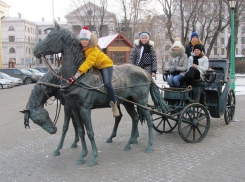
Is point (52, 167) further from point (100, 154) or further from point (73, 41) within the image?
point (73, 41)

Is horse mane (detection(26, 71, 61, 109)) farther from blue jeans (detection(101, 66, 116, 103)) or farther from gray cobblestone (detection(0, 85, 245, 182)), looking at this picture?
blue jeans (detection(101, 66, 116, 103))

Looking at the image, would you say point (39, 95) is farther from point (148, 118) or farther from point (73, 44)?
point (148, 118)

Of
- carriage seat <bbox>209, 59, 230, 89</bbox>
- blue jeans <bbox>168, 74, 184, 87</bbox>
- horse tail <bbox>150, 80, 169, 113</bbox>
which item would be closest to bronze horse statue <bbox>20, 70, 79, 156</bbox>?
horse tail <bbox>150, 80, 169, 113</bbox>

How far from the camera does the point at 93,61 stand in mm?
5051

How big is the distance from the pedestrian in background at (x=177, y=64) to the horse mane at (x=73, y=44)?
2611 mm

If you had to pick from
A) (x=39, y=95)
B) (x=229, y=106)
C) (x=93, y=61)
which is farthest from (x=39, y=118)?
(x=229, y=106)

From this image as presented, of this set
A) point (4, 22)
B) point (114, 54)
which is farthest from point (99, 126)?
point (4, 22)

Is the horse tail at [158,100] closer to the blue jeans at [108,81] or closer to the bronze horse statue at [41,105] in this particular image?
the blue jeans at [108,81]

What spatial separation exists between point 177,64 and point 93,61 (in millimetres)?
2765

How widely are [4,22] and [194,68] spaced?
88.4 meters

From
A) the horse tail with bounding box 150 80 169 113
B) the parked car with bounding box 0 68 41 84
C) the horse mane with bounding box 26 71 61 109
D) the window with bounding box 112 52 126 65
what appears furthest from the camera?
the parked car with bounding box 0 68 41 84

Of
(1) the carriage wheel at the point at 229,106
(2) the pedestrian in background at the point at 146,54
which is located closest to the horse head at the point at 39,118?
(2) the pedestrian in background at the point at 146,54

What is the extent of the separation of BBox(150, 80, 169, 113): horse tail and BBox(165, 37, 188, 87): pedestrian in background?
69cm

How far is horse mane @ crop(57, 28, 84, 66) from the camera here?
5.08 meters
